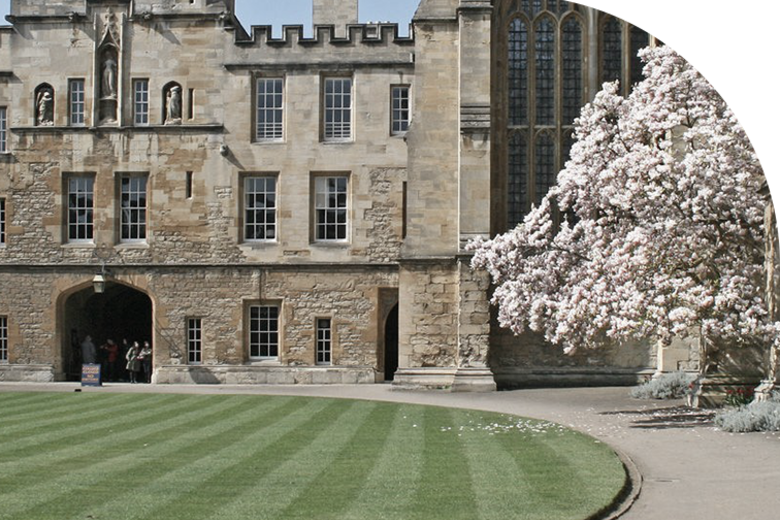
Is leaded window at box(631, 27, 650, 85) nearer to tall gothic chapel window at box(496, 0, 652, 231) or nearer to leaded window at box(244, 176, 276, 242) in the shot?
tall gothic chapel window at box(496, 0, 652, 231)

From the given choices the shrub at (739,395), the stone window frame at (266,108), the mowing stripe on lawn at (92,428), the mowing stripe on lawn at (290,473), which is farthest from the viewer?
the stone window frame at (266,108)

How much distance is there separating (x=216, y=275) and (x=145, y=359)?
3292 mm

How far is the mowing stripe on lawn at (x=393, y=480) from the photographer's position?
10391 mm

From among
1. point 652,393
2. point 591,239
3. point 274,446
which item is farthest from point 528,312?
point 274,446

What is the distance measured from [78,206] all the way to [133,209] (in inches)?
63.1

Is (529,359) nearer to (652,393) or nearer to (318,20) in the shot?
(652,393)

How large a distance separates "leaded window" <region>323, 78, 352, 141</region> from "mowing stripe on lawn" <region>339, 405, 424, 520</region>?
51.8ft

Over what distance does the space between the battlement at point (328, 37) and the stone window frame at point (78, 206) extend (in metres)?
5.80

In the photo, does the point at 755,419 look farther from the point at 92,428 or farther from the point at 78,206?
the point at 78,206

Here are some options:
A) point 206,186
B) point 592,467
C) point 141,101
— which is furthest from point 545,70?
point 592,467

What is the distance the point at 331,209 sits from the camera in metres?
31.7

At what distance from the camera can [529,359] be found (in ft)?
88.8

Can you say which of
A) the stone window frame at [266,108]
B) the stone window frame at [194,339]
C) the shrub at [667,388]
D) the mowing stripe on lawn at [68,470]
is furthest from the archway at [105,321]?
the mowing stripe on lawn at [68,470]

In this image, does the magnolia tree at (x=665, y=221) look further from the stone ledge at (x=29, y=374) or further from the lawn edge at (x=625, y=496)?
the stone ledge at (x=29, y=374)
